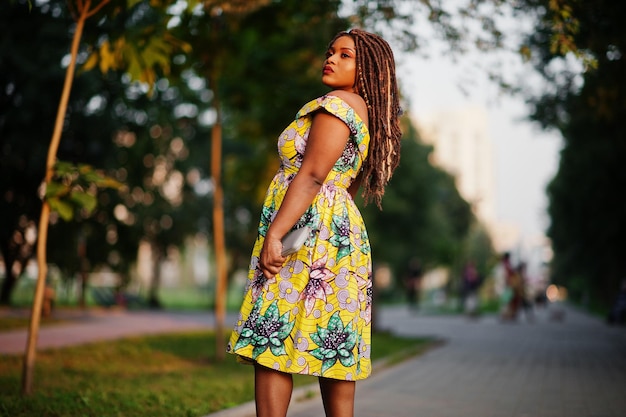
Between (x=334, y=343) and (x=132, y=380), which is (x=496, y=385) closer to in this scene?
(x=132, y=380)

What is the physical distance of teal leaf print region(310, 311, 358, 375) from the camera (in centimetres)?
345

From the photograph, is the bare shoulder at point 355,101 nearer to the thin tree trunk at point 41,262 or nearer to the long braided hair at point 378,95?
the long braided hair at point 378,95

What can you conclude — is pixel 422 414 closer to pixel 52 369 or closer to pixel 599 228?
pixel 52 369

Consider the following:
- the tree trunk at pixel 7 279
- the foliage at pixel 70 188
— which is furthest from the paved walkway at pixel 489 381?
the tree trunk at pixel 7 279

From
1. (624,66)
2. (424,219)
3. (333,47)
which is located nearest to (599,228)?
(424,219)

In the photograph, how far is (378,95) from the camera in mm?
3775

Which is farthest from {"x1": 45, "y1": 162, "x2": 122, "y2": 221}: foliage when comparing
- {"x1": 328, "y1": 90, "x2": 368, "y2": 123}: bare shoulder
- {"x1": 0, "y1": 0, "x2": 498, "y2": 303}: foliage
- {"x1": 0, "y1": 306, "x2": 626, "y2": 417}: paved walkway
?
{"x1": 328, "y1": 90, "x2": 368, "y2": 123}: bare shoulder

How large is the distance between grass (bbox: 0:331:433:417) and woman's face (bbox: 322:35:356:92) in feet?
10.5

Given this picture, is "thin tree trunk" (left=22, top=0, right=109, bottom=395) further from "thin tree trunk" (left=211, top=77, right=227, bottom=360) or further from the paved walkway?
"thin tree trunk" (left=211, top=77, right=227, bottom=360)

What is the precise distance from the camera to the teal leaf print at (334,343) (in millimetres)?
3445

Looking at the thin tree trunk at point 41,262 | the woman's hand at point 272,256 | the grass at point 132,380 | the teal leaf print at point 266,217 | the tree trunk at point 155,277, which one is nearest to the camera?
the woman's hand at point 272,256

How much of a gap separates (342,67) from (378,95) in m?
0.21

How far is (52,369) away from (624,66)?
786 centimetres

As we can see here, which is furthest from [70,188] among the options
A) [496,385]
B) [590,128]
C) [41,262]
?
[590,128]
